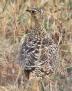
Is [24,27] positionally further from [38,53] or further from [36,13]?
[38,53]

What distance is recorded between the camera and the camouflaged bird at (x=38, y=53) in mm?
3712

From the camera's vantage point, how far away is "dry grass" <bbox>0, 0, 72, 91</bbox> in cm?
432

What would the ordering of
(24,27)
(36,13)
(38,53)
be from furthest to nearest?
(24,27), (36,13), (38,53)

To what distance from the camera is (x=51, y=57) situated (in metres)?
3.92

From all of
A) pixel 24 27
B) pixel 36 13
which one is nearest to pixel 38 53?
pixel 36 13

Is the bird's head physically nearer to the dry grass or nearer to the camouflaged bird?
the camouflaged bird

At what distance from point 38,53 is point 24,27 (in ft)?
3.89

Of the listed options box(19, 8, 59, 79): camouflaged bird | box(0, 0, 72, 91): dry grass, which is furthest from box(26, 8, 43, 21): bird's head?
box(0, 0, 72, 91): dry grass

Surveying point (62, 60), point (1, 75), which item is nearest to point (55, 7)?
point (62, 60)

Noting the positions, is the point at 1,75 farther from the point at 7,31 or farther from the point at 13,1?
the point at 13,1

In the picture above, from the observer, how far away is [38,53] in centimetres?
376

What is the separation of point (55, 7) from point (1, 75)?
3.83 ft

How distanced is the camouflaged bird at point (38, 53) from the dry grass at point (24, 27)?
1.06 ft

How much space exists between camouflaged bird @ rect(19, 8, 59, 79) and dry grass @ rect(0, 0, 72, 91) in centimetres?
32
